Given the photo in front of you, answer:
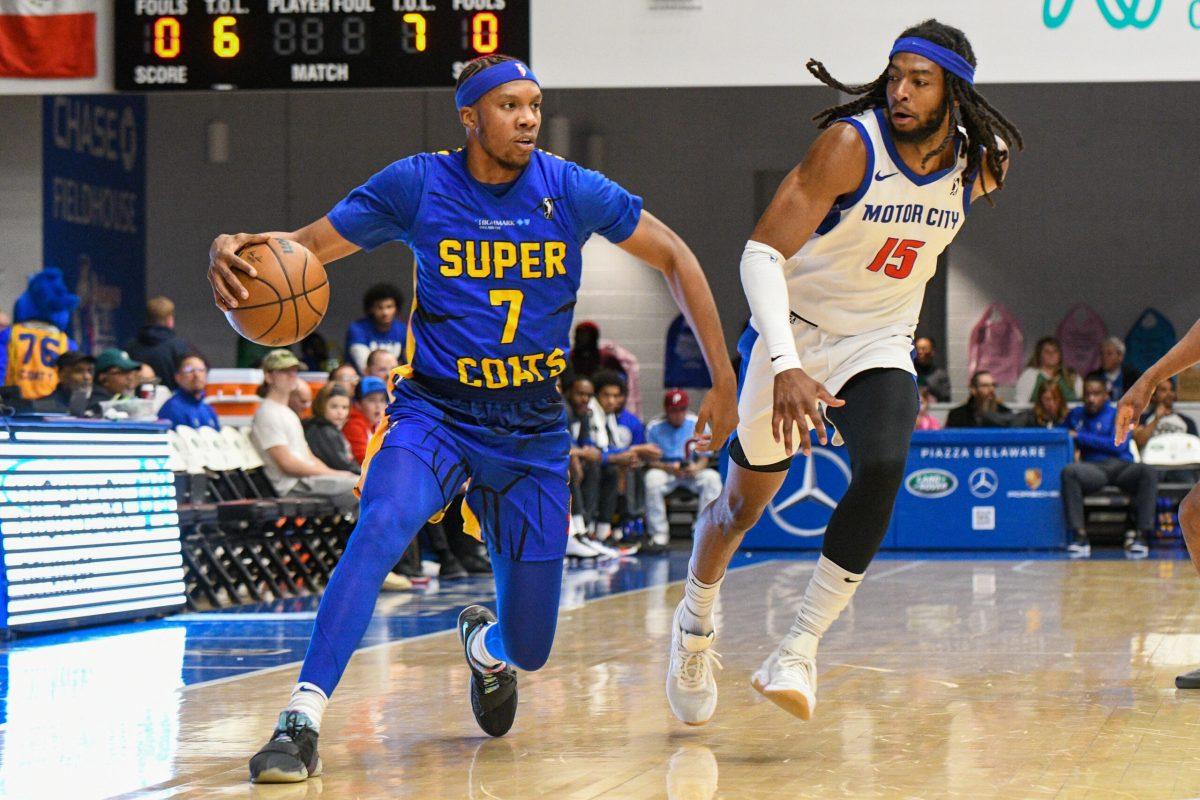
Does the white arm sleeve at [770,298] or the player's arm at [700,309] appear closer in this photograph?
the white arm sleeve at [770,298]

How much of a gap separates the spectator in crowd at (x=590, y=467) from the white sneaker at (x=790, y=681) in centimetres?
878

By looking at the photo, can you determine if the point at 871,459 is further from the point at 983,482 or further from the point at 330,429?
the point at 983,482

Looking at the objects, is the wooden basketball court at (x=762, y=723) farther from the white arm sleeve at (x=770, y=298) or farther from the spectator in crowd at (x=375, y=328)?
the spectator in crowd at (x=375, y=328)

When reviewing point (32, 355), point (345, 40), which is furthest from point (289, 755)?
point (345, 40)

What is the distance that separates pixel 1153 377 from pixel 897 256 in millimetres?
1106

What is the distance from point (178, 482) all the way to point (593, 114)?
11.5 m

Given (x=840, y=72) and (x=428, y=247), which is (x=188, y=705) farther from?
(x=840, y=72)

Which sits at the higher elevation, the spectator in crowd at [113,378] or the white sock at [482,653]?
the spectator in crowd at [113,378]

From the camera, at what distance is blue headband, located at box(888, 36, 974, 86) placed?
4.33 meters

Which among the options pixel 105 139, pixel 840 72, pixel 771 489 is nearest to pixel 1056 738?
pixel 771 489

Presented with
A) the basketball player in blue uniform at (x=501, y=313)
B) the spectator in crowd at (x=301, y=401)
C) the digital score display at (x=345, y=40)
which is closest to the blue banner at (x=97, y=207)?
the digital score display at (x=345, y=40)

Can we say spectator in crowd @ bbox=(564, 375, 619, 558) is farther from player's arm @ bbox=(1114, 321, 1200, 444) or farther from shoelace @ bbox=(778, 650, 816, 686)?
shoelace @ bbox=(778, 650, 816, 686)

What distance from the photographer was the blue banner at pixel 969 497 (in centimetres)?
1365

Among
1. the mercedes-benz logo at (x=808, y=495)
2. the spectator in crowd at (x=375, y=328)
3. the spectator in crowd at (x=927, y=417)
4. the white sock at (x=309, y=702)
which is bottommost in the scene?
the mercedes-benz logo at (x=808, y=495)
